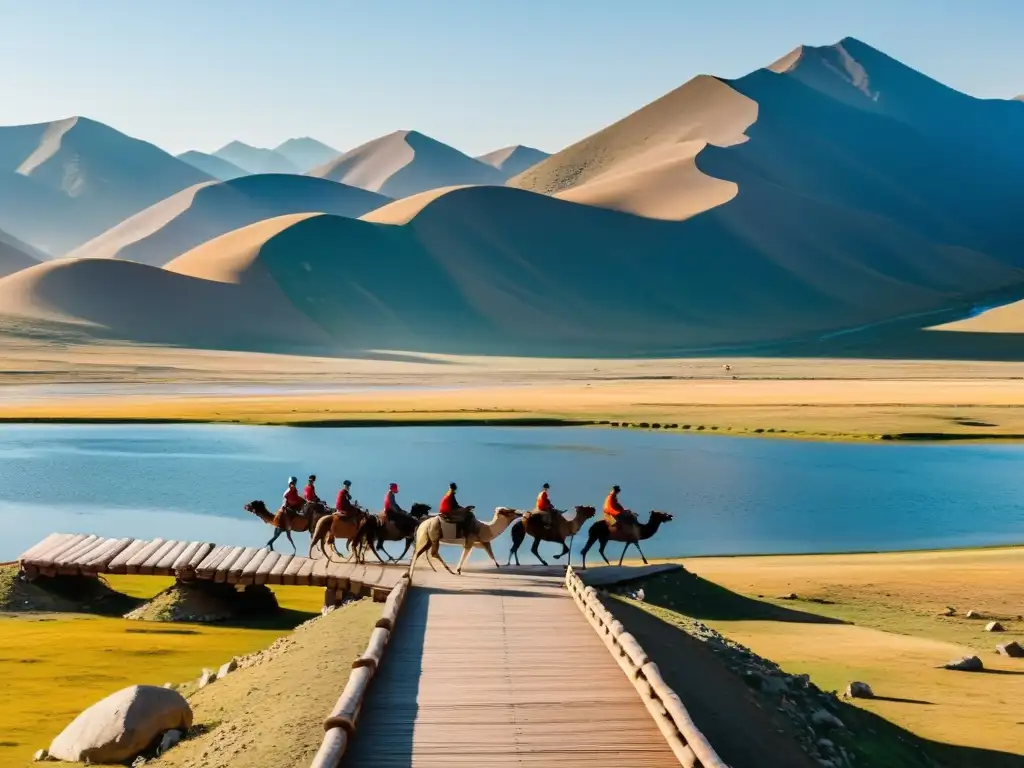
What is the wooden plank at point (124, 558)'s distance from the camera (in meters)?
23.0

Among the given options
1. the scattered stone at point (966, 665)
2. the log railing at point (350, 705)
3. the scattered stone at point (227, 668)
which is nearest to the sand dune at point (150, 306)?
the scattered stone at point (227, 668)

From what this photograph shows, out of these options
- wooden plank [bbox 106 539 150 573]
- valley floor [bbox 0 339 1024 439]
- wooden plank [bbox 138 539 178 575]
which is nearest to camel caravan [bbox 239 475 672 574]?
wooden plank [bbox 138 539 178 575]

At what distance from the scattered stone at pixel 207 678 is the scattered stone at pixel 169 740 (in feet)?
9.51

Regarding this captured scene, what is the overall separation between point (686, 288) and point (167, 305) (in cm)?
7233

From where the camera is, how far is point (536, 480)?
134 ft

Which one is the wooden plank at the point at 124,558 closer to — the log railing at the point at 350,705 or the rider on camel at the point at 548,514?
the rider on camel at the point at 548,514

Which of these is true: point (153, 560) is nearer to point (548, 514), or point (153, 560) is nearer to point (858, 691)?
point (548, 514)

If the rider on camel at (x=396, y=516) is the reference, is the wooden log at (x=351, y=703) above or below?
below

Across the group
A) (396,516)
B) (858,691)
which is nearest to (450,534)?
(396,516)

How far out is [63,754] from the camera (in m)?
12.4

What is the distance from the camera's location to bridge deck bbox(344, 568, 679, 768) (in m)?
10.6

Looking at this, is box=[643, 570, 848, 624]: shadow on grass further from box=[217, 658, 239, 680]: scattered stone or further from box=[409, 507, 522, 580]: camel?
box=[217, 658, 239, 680]: scattered stone

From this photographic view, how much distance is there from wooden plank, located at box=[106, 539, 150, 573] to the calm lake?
5.67 m

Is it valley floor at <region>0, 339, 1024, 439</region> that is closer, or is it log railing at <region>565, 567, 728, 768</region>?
log railing at <region>565, 567, 728, 768</region>
